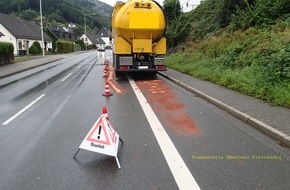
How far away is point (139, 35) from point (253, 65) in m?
5.86

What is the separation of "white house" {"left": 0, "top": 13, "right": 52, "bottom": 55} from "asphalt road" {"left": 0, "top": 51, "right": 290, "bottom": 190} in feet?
176

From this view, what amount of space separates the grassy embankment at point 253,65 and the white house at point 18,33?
154 feet

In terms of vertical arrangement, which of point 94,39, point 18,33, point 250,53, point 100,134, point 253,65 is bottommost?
point 100,134

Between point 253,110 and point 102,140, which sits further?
point 253,110

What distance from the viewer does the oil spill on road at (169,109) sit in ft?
23.0

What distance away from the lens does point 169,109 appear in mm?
9109

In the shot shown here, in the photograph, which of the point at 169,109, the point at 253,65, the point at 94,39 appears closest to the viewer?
the point at 169,109

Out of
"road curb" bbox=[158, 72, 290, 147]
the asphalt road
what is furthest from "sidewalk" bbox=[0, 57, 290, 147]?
the asphalt road

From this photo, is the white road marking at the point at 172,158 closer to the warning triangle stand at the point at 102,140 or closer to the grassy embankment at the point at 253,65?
the warning triangle stand at the point at 102,140

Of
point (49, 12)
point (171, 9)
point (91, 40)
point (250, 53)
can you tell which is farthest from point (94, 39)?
point (250, 53)

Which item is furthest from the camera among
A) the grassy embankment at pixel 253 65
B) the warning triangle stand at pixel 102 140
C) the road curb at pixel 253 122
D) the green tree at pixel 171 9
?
the green tree at pixel 171 9

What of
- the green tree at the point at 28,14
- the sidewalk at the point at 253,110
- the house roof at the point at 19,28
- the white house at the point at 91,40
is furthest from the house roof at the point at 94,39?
the sidewalk at the point at 253,110

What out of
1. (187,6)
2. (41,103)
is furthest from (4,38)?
(41,103)

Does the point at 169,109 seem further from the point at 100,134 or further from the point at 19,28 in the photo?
the point at 19,28
